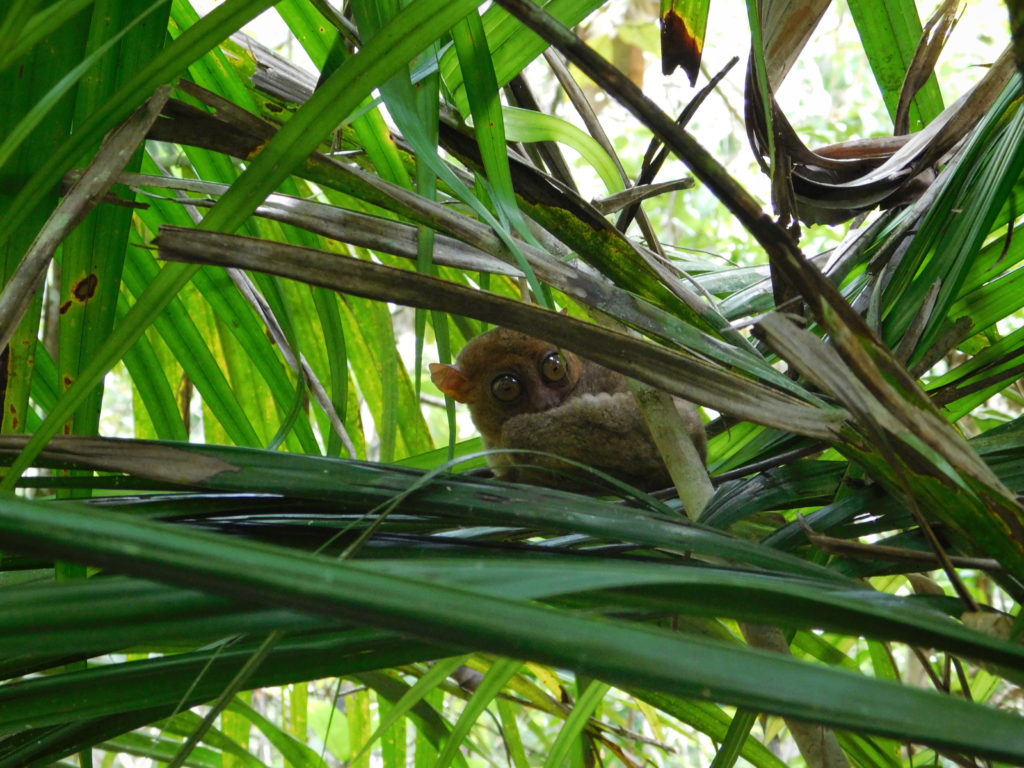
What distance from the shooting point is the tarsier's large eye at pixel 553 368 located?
225 centimetres

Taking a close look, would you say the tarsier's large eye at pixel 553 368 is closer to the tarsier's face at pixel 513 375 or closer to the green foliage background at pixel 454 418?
the tarsier's face at pixel 513 375

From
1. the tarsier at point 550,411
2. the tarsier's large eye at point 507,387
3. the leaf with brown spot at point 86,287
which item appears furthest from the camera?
the tarsier's large eye at point 507,387

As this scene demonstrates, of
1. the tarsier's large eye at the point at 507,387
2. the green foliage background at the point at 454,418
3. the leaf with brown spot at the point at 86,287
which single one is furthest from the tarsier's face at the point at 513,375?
the leaf with brown spot at the point at 86,287

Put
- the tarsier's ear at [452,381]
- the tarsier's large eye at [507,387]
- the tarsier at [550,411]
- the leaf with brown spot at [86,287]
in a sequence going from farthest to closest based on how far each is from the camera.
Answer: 1. the tarsier's large eye at [507,387]
2. the tarsier's ear at [452,381]
3. the tarsier at [550,411]
4. the leaf with brown spot at [86,287]

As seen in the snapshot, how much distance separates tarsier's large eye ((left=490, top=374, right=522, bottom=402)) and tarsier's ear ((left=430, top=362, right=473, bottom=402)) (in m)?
0.07

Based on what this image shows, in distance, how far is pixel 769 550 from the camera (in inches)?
37.9

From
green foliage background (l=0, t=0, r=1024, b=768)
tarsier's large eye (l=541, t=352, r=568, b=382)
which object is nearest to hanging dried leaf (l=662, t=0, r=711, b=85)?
green foliage background (l=0, t=0, r=1024, b=768)

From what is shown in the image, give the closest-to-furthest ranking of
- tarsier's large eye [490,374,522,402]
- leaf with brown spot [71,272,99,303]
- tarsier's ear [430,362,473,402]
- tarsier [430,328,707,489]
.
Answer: leaf with brown spot [71,272,99,303] → tarsier [430,328,707,489] → tarsier's ear [430,362,473,402] → tarsier's large eye [490,374,522,402]

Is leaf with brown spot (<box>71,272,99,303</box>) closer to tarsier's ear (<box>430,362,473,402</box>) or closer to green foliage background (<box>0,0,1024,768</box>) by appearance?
green foliage background (<box>0,0,1024,768</box>)

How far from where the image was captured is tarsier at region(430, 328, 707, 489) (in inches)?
71.4

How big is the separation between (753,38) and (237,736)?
1.86 meters

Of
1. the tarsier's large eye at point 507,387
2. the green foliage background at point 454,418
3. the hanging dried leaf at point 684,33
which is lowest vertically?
the green foliage background at point 454,418

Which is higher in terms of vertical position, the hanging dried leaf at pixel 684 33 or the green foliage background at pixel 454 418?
the hanging dried leaf at pixel 684 33

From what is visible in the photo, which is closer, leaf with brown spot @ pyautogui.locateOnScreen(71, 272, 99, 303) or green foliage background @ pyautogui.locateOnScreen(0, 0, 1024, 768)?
green foliage background @ pyautogui.locateOnScreen(0, 0, 1024, 768)
